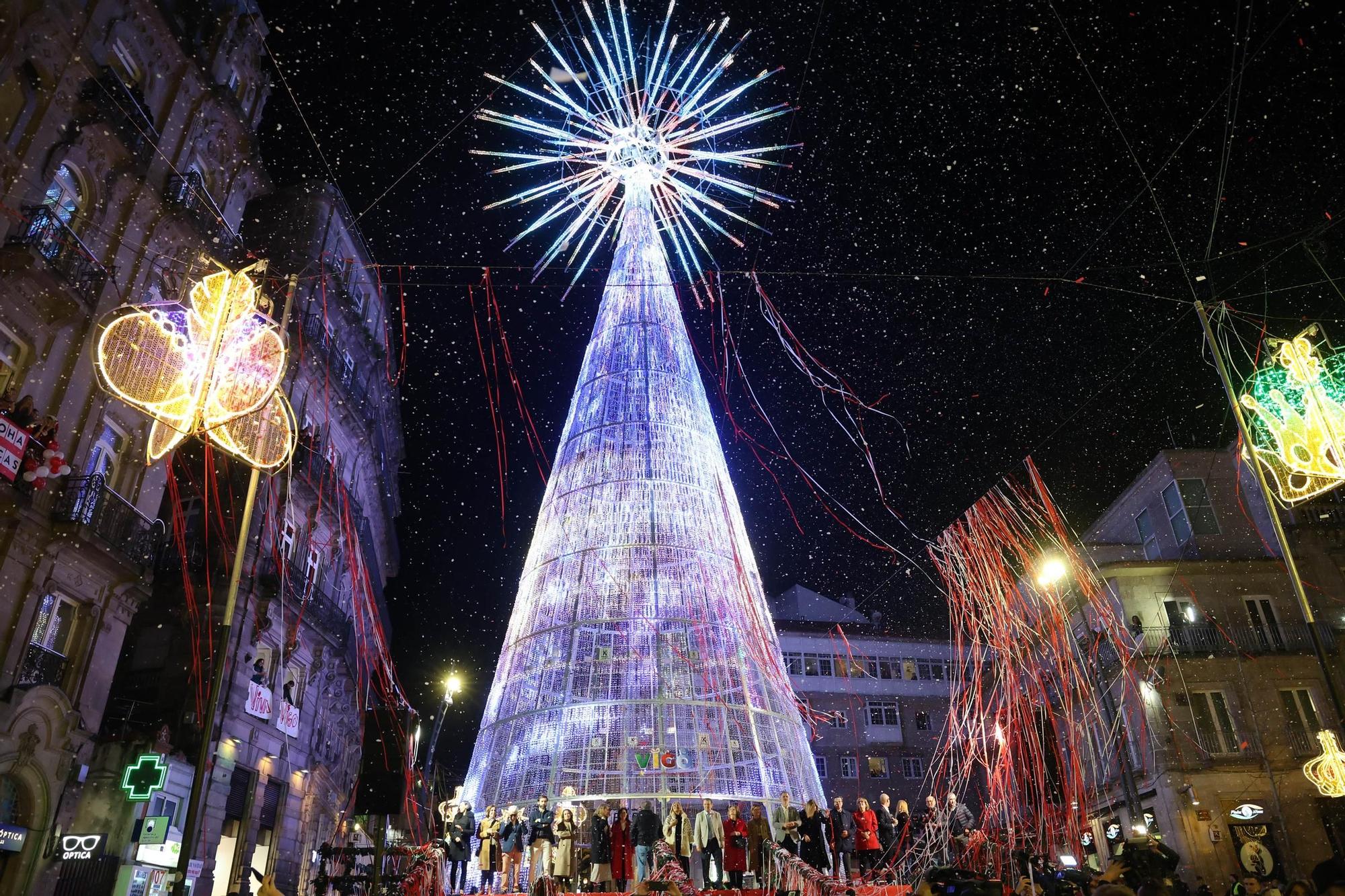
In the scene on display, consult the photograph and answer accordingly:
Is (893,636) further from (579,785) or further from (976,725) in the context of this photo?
(579,785)

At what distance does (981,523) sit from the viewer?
2178cm

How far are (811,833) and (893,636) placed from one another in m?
32.7

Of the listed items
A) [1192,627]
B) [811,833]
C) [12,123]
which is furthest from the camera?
[1192,627]

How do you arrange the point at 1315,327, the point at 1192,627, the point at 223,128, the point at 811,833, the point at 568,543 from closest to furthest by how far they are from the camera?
the point at 1315,327 → the point at 811,833 → the point at 568,543 → the point at 223,128 → the point at 1192,627

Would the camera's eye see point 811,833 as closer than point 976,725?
Yes

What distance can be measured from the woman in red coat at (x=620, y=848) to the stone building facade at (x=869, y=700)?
2703 cm

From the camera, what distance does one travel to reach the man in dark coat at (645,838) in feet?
46.8

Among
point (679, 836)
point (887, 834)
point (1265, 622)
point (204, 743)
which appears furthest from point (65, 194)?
point (1265, 622)

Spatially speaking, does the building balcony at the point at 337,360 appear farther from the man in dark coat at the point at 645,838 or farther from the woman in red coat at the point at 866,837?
the woman in red coat at the point at 866,837

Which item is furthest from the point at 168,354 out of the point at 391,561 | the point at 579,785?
the point at 391,561

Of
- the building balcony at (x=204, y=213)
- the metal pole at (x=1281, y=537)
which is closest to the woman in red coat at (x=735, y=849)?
the metal pole at (x=1281, y=537)

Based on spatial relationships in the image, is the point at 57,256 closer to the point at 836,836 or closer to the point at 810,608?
the point at 836,836

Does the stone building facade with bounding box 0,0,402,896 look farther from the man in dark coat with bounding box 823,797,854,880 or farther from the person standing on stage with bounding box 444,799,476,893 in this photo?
the man in dark coat with bounding box 823,797,854,880

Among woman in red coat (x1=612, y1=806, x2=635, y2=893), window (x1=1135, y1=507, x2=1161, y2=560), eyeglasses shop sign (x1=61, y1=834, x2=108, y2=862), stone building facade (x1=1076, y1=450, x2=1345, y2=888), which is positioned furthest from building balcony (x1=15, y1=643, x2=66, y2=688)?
window (x1=1135, y1=507, x2=1161, y2=560)
